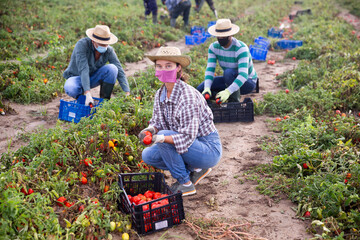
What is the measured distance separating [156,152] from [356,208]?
2027 mm

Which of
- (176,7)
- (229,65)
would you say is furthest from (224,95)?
(176,7)

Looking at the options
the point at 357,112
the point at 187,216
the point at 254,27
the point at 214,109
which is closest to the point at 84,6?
the point at 254,27

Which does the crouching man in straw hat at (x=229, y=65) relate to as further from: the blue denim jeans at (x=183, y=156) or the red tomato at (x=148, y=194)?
the red tomato at (x=148, y=194)

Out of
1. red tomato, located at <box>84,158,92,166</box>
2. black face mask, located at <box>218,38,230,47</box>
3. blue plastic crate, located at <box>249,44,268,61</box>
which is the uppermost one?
black face mask, located at <box>218,38,230,47</box>

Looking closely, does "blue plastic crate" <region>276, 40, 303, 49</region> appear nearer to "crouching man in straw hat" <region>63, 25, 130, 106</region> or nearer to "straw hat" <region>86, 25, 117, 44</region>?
"crouching man in straw hat" <region>63, 25, 130, 106</region>

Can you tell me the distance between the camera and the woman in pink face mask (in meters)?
3.38

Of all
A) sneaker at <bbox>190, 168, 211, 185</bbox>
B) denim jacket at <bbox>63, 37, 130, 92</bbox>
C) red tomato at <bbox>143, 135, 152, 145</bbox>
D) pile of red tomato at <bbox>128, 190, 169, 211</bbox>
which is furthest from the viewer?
denim jacket at <bbox>63, 37, 130, 92</bbox>

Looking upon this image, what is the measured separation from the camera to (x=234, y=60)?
554 cm

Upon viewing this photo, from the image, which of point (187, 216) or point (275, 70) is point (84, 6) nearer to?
point (275, 70)

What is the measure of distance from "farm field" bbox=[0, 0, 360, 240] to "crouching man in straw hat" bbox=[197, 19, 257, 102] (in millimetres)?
583

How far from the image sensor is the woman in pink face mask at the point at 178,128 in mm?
3381

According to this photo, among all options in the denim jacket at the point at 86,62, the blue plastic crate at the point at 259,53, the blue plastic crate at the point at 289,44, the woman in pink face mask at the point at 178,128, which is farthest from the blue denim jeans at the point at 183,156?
the blue plastic crate at the point at 289,44

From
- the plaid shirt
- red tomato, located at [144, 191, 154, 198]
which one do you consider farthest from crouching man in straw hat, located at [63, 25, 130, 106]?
red tomato, located at [144, 191, 154, 198]

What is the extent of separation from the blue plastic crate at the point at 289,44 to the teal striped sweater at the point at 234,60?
5.42 m
